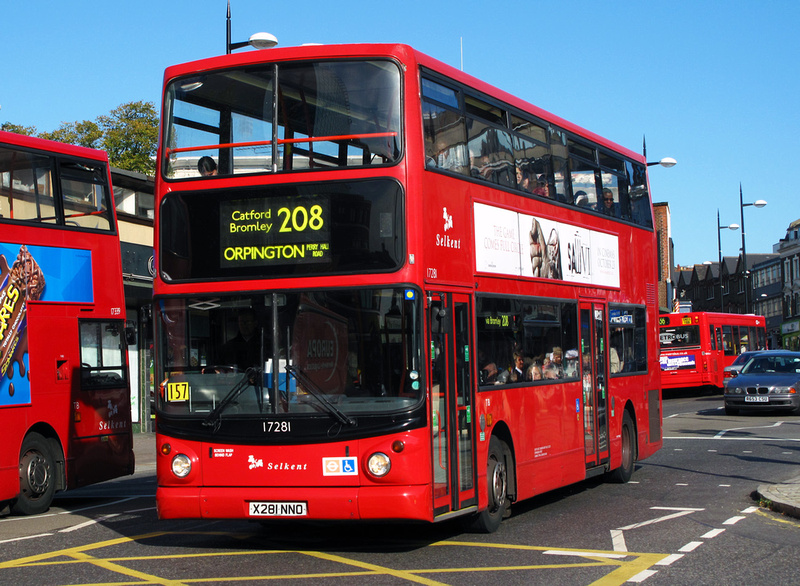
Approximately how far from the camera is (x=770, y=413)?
3073 cm

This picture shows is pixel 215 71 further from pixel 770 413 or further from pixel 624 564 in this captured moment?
pixel 770 413

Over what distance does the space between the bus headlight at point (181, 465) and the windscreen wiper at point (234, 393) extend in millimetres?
402

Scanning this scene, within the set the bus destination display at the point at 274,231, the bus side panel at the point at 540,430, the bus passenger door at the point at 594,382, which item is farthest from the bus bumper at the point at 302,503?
the bus passenger door at the point at 594,382

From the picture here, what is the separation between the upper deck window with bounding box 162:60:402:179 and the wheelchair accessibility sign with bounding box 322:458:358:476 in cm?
257

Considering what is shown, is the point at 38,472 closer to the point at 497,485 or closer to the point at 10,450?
the point at 10,450

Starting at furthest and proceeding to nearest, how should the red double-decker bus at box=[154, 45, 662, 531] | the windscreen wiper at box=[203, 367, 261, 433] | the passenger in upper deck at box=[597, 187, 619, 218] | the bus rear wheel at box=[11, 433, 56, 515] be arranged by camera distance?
the passenger in upper deck at box=[597, 187, 619, 218], the bus rear wheel at box=[11, 433, 56, 515], the windscreen wiper at box=[203, 367, 261, 433], the red double-decker bus at box=[154, 45, 662, 531]

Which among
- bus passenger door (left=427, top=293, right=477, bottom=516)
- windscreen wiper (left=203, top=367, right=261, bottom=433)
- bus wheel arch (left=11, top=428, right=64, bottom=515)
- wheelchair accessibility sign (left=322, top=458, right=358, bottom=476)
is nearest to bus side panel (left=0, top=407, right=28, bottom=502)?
bus wheel arch (left=11, top=428, right=64, bottom=515)

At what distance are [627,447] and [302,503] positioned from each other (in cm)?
765

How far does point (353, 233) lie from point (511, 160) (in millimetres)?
3262

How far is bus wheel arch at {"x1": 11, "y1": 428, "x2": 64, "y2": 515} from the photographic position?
1409 centimetres

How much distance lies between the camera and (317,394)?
9.45 m

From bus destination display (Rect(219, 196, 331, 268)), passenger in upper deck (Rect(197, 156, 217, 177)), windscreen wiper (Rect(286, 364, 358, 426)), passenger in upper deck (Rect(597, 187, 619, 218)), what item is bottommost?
windscreen wiper (Rect(286, 364, 358, 426))

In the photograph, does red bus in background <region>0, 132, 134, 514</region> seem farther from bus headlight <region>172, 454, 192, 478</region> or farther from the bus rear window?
the bus rear window

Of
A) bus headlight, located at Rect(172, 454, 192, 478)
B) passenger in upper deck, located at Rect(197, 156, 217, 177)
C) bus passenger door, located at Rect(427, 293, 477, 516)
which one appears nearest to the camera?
bus passenger door, located at Rect(427, 293, 477, 516)
